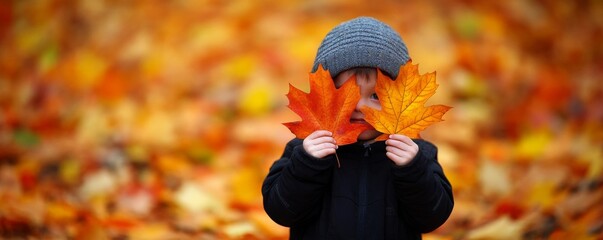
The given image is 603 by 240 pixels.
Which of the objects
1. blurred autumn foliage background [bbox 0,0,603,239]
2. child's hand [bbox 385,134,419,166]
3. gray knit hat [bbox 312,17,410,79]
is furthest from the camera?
blurred autumn foliage background [bbox 0,0,603,239]

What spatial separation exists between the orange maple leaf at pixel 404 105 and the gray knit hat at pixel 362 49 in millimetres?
88

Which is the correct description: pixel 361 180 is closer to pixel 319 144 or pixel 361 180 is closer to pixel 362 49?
pixel 319 144

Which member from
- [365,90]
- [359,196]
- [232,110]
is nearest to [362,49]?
[365,90]

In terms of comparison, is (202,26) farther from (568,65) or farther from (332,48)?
(332,48)

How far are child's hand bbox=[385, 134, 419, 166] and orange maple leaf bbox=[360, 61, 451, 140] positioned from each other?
0.04m

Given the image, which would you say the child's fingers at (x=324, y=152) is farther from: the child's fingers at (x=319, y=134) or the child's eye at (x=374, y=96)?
the child's eye at (x=374, y=96)

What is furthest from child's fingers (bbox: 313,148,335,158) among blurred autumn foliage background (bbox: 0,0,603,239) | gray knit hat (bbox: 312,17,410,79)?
blurred autumn foliage background (bbox: 0,0,603,239)

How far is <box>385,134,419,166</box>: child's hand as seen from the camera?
1.70 m

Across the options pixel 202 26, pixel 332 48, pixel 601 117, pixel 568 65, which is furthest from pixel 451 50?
pixel 332 48

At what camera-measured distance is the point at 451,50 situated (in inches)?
174

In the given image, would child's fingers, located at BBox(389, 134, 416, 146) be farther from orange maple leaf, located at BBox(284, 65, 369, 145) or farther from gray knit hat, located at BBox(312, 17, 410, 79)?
gray knit hat, located at BBox(312, 17, 410, 79)

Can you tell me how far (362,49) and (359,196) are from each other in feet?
1.14

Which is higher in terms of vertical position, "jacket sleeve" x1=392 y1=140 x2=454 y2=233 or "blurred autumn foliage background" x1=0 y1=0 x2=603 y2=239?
"blurred autumn foliage background" x1=0 y1=0 x2=603 y2=239

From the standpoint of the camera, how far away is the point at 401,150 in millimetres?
1703
